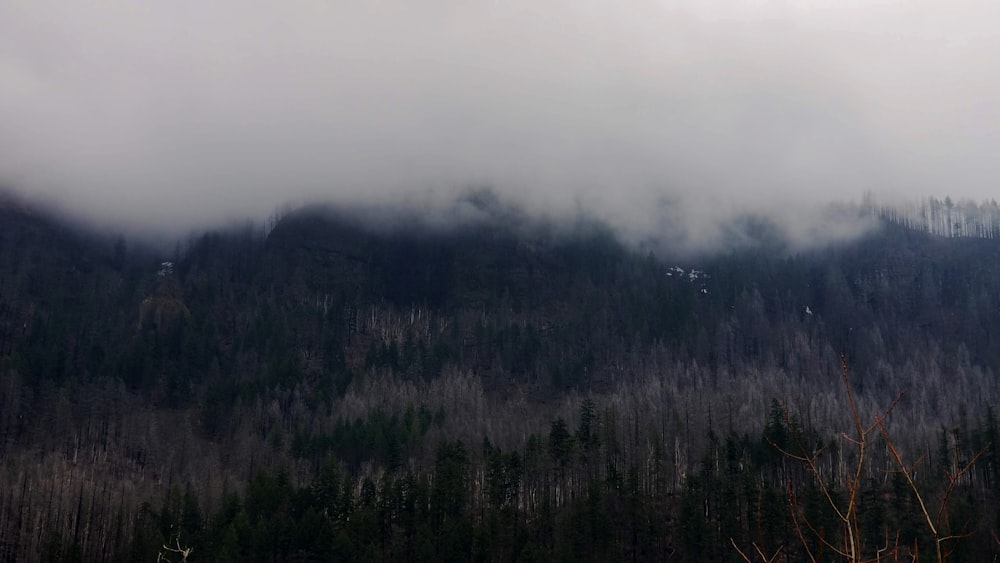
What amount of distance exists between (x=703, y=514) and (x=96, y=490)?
8805cm

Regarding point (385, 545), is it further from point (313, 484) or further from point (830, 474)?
point (830, 474)

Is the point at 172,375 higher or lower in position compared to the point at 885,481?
higher

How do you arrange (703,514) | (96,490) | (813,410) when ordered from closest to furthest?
(703,514) → (96,490) → (813,410)

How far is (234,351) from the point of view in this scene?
643 feet

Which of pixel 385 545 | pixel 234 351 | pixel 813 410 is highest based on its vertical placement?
pixel 234 351

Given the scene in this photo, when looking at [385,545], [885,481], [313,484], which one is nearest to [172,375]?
[313,484]

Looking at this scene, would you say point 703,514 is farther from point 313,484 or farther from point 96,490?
point 96,490

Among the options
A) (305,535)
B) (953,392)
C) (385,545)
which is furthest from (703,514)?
(953,392)

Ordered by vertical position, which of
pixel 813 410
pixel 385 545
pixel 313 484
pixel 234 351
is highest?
pixel 234 351

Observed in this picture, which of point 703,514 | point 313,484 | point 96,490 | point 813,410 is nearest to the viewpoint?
point 703,514

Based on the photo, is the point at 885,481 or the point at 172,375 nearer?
the point at 885,481

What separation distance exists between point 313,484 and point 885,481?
71.8m

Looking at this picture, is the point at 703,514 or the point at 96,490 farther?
the point at 96,490

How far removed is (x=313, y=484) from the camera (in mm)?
106188
